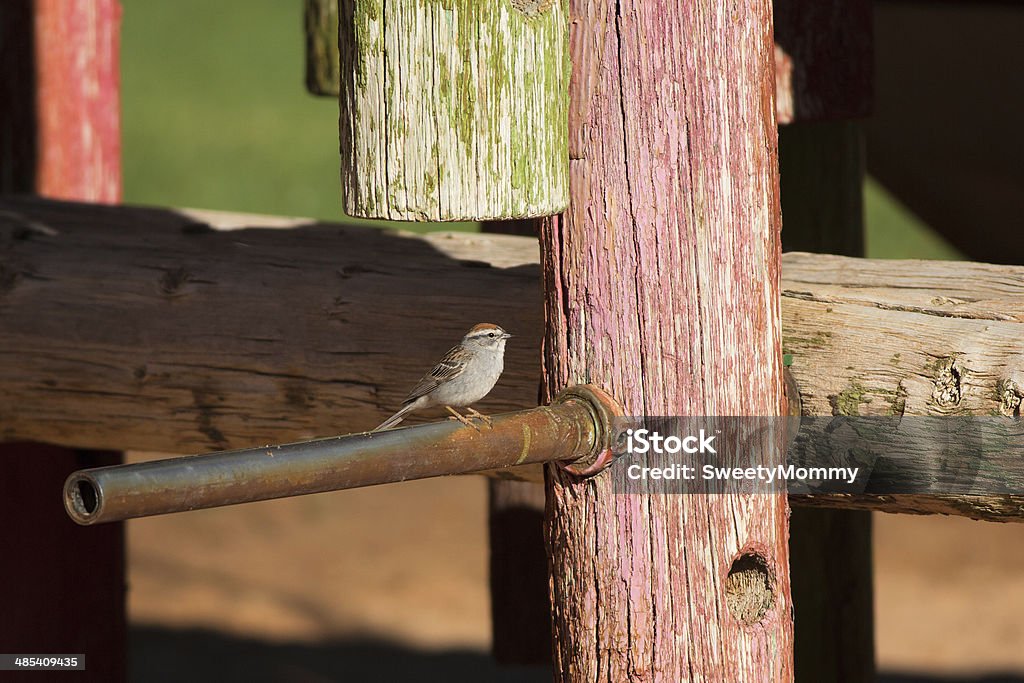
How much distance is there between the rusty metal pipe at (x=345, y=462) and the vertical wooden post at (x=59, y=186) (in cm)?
195

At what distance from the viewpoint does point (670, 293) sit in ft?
8.51

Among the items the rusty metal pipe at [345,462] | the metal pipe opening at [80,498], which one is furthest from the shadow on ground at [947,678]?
the metal pipe opening at [80,498]

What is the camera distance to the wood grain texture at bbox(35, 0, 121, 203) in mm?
4969

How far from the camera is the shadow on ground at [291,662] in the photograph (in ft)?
24.9

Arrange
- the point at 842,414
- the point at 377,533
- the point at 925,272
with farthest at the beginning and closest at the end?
the point at 377,533, the point at 925,272, the point at 842,414

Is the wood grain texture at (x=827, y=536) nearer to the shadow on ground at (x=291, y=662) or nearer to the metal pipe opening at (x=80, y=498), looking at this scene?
the metal pipe opening at (x=80, y=498)

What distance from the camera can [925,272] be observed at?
10.2 ft

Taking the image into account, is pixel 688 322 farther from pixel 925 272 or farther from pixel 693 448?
pixel 925 272

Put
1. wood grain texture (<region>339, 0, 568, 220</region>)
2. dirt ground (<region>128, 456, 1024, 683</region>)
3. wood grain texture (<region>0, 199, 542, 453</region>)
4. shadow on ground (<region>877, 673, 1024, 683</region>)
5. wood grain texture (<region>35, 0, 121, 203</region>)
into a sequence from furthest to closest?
1. dirt ground (<region>128, 456, 1024, 683</region>)
2. shadow on ground (<region>877, 673, 1024, 683</region>)
3. wood grain texture (<region>35, 0, 121, 203</region>)
4. wood grain texture (<region>0, 199, 542, 453</region>)
5. wood grain texture (<region>339, 0, 568, 220</region>)

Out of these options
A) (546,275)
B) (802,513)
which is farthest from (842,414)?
(802,513)

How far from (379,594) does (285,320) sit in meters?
5.44

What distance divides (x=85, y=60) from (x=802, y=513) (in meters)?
2.80

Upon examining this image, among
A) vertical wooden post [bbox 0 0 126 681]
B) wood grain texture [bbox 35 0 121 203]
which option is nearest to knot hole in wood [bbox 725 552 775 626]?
vertical wooden post [bbox 0 0 126 681]

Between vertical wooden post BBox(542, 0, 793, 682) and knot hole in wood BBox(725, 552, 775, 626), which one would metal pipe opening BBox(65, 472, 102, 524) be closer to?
vertical wooden post BBox(542, 0, 793, 682)
